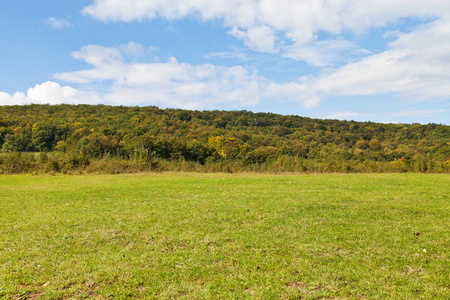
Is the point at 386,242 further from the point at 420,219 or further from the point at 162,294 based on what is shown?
the point at 162,294

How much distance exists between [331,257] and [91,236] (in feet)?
14.9

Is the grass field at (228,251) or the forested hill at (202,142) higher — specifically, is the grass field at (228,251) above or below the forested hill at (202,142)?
below

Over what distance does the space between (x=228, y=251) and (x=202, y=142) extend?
40672 mm

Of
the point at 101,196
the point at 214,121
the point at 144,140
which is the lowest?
the point at 101,196

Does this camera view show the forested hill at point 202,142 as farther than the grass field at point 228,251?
Yes

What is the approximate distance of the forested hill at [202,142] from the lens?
80.3ft

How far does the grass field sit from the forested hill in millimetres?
17286

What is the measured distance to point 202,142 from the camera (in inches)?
1777

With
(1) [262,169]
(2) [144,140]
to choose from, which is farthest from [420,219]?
(2) [144,140]

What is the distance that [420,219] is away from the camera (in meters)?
6.59

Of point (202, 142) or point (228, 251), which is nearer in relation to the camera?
point (228, 251)

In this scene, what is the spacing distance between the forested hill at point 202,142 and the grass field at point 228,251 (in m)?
17.3

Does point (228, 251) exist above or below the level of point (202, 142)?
below

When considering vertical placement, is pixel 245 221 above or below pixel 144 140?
below
